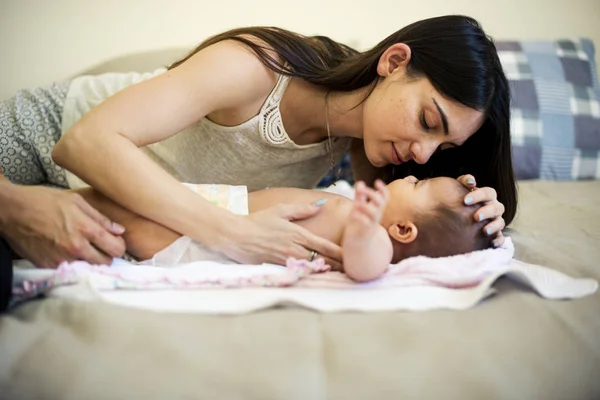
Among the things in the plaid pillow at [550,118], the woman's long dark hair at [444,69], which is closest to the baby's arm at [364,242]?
the woman's long dark hair at [444,69]

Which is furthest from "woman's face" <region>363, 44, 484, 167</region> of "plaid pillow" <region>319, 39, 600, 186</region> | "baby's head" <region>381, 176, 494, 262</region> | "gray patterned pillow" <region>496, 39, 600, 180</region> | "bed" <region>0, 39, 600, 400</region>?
"gray patterned pillow" <region>496, 39, 600, 180</region>

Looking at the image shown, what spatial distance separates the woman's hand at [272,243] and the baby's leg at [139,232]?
0.35 feet

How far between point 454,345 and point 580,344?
188 mm

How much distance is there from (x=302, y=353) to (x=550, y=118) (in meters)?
1.65

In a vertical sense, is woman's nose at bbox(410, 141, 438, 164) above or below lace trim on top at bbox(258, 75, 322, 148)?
below

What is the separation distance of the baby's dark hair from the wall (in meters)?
1.31

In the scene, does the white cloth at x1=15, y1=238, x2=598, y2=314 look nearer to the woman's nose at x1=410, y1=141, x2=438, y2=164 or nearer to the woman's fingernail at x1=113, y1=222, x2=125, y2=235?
the woman's fingernail at x1=113, y1=222, x2=125, y2=235

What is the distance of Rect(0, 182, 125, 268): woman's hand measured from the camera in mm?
804

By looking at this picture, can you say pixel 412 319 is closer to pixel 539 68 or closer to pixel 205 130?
pixel 205 130

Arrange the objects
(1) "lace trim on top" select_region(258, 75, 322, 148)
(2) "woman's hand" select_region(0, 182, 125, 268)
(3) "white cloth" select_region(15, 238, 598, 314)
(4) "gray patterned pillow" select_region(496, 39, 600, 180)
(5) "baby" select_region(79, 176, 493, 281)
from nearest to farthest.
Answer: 1. (3) "white cloth" select_region(15, 238, 598, 314)
2. (2) "woman's hand" select_region(0, 182, 125, 268)
3. (5) "baby" select_region(79, 176, 493, 281)
4. (1) "lace trim on top" select_region(258, 75, 322, 148)
5. (4) "gray patterned pillow" select_region(496, 39, 600, 180)

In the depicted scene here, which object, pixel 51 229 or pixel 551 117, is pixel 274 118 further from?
pixel 551 117

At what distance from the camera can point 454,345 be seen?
0.62 m

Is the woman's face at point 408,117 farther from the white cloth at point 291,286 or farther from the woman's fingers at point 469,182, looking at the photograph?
the white cloth at point 291,286

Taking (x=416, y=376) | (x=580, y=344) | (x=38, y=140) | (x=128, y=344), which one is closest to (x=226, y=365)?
(x=128, y=344)
